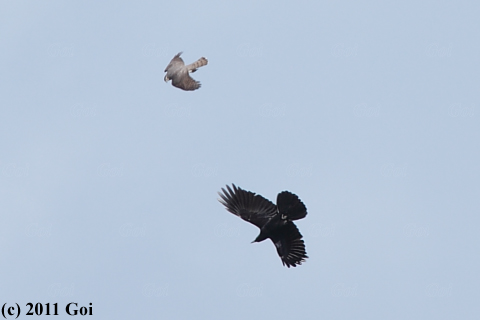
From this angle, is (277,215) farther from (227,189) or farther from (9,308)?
(9,308)

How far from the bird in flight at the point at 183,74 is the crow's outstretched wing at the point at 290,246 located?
7.75 metres

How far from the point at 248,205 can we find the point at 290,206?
1.92 meters

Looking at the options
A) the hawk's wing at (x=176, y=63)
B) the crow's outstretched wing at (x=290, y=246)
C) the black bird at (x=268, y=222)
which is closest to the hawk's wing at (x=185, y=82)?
the hawk's wing at (x=176, y=63)

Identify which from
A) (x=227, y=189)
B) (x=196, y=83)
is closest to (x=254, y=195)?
(x=227, y=189)

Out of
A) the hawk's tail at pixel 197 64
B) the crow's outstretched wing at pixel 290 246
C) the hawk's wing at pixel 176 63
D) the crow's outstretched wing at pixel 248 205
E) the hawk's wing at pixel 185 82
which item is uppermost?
the hawk's wing at pixel 176 63

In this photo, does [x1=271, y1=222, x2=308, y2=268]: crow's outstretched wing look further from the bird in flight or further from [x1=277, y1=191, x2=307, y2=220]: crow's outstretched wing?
the bird in flight

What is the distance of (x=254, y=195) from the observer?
92.3 feet

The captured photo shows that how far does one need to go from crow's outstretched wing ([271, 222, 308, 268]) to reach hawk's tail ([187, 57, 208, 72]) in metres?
8.38

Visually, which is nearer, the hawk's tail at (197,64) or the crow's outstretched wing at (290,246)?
the crow's outstretched wing at (290,246)

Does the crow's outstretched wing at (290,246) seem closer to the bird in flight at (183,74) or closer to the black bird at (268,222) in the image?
the black bird at (268,222)

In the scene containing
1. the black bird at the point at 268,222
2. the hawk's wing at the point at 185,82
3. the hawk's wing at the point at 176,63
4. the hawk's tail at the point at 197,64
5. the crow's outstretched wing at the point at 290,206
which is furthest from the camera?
the hawk's wing at the point at 176,63

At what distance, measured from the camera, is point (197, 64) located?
3419 centimetres

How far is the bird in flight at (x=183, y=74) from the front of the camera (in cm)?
3388

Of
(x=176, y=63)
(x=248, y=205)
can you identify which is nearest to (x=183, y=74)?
(x=176, y=63)
